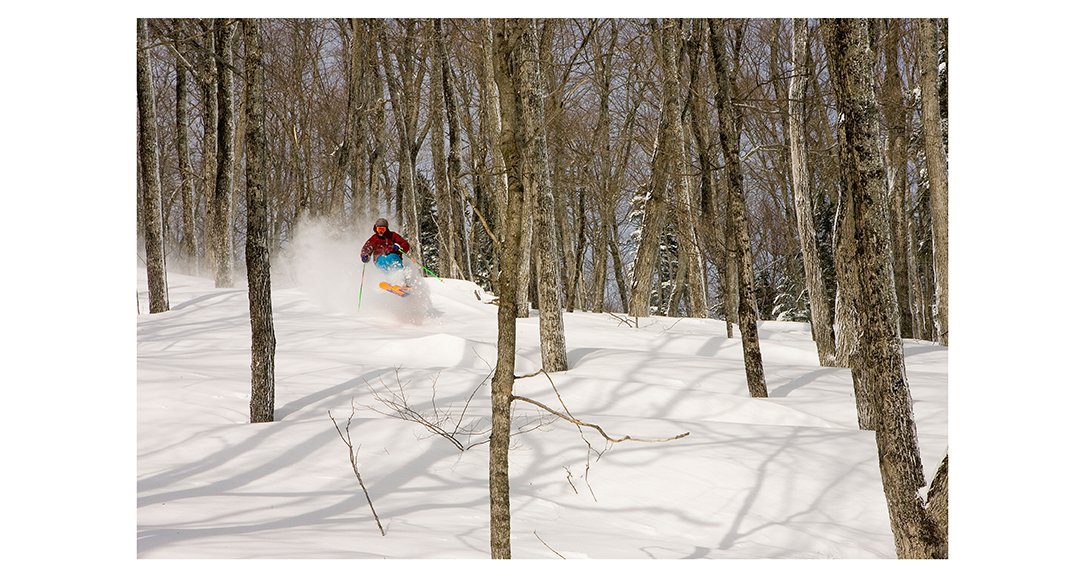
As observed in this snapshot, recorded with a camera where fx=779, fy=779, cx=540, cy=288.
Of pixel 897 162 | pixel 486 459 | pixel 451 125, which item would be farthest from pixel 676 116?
pixel 486 459

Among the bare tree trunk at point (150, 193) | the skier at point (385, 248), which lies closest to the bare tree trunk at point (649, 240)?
the skier at point (385, 248)

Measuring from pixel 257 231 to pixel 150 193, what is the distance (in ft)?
22.8

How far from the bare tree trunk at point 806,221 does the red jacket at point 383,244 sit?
19.4ft

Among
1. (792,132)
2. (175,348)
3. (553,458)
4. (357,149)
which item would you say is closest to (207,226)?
(357,149)

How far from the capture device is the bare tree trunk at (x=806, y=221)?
1022 centimetres

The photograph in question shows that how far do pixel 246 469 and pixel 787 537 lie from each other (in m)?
3.92

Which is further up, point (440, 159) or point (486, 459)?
point (440, 159)

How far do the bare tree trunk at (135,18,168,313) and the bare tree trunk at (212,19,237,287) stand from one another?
101 cm

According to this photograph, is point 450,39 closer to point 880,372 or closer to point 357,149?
point 357,149

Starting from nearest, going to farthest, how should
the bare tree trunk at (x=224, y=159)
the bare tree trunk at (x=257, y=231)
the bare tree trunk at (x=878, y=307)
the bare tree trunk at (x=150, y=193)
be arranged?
the bare tree trunk at (x=878, y=307), the bare tree trunk at (x=257, y=231), the bare tree trunk at (x=224, y=159), the bare tree trunk at (x=150, y=193)

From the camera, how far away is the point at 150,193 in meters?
12.6

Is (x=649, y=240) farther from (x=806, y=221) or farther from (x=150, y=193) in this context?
(x=150, y=193)

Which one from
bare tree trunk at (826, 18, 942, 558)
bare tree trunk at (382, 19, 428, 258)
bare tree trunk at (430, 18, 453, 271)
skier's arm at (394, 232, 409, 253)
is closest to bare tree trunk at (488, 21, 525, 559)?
bare tree trunk at (826, 18, 942, 558)

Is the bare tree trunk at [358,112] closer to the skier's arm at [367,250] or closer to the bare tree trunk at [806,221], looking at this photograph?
the skier's arm at [367,250]
